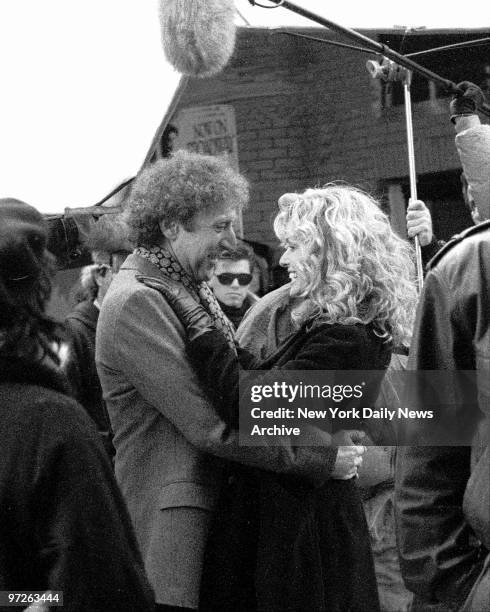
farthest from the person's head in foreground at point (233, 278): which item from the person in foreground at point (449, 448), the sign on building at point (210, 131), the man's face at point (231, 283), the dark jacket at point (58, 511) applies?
the dark jacket at point (58, 511)

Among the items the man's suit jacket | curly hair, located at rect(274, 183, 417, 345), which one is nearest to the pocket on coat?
the man's suit jacket

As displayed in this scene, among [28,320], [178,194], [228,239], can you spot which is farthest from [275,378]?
[28,320]

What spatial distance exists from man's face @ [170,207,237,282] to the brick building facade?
1.21 meters

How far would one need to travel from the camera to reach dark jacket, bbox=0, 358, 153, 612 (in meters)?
1.36

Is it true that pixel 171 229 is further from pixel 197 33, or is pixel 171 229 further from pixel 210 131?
pixel 210 131

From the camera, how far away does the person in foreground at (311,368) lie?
8.13ft

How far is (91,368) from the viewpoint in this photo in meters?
3.74

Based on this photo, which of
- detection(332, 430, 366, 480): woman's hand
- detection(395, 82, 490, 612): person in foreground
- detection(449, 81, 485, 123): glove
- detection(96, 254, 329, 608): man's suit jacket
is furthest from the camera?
detection(449, 81, 485, 123): glove

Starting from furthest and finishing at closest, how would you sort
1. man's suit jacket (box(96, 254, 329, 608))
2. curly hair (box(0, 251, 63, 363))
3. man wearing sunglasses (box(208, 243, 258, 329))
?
man wearing sunglasses (box(208, 243, 258, 329)), man's suit jacket (box(96, 254, 329, 608)), curly hair (box(0, 251, 63, 363))

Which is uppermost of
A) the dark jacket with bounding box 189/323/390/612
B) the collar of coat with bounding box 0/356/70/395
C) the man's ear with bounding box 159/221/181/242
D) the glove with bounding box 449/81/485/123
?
the glove with bounding box 449/81/485/123

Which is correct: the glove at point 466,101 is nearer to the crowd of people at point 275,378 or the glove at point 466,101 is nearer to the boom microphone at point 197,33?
the crowd of people at point 275,378

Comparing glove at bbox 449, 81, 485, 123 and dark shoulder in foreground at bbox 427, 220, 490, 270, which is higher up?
glove at bbox 449, 81, 485, 123

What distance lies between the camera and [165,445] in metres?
2.53

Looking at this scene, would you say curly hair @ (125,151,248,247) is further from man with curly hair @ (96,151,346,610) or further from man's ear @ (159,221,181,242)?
man with curly hair @ (96,151,346,610)
